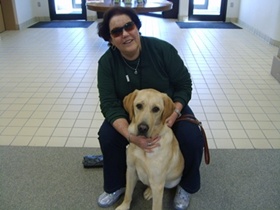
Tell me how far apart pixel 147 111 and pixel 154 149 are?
206 millimetres

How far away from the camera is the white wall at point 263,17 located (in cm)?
468

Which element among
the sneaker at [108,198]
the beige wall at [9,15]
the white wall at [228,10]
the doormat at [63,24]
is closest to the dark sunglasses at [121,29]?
the sneaker at [108,198]

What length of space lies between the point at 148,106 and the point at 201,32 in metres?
4.70

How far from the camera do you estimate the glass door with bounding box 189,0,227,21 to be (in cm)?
668

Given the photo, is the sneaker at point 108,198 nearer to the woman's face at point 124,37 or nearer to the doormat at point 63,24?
the woman's face at point 124,37

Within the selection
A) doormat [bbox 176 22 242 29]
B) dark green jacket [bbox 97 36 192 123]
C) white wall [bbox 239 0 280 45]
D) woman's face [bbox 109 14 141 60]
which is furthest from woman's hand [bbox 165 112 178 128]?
doormat [bbox 176 22 242 29]

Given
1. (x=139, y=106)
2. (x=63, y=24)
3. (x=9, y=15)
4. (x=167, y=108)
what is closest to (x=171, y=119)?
(x=167, y=108)

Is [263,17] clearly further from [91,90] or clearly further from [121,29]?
[121,29]

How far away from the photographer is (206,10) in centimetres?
677

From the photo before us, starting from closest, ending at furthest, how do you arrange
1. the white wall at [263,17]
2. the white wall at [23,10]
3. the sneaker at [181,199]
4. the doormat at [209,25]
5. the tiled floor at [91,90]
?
the sneaker at [181,199], the tiled floor at [91,90], the white wall at [263,17], the white wall at [23,10], the doormat at [209,25]

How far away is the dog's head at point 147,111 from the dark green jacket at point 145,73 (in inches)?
8.5

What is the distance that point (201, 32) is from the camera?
5.59 metres

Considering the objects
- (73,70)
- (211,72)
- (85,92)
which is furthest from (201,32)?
(85,92)

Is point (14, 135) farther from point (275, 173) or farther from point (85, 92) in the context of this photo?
point (275, 173)
